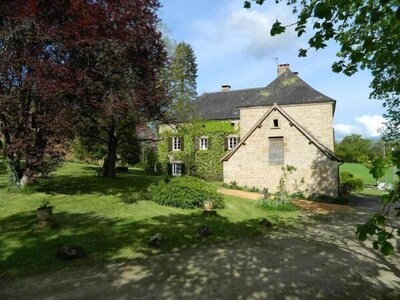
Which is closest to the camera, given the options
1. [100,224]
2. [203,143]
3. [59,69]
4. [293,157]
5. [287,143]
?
[100,224]

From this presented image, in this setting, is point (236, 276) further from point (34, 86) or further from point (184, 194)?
point (34, 86)

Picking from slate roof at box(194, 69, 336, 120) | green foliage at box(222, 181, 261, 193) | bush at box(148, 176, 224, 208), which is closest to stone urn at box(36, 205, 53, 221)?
bush at box(148, 176, 224, 208)

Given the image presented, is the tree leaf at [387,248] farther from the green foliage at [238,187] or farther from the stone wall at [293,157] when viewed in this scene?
the green foliage at [238,187]

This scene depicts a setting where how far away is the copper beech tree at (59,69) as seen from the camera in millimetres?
14047

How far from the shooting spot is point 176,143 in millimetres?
37625

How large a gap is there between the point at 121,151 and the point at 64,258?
24.4 m

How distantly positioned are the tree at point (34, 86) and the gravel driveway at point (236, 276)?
26.6 feet

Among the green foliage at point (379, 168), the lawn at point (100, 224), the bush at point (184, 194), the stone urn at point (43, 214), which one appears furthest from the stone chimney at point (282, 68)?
the green foliage at point (379, 168)

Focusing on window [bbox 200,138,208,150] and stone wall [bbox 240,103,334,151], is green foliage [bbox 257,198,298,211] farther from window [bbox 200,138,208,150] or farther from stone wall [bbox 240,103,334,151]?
window [bbox 200,138,208,150]

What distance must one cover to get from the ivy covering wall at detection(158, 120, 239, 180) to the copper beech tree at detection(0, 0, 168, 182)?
18.1m

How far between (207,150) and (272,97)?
907cm

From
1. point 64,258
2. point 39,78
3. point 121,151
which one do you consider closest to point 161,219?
point 64,258

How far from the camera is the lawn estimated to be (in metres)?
9.34

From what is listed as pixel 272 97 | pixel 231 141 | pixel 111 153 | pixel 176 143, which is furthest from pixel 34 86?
pixel 176 143
